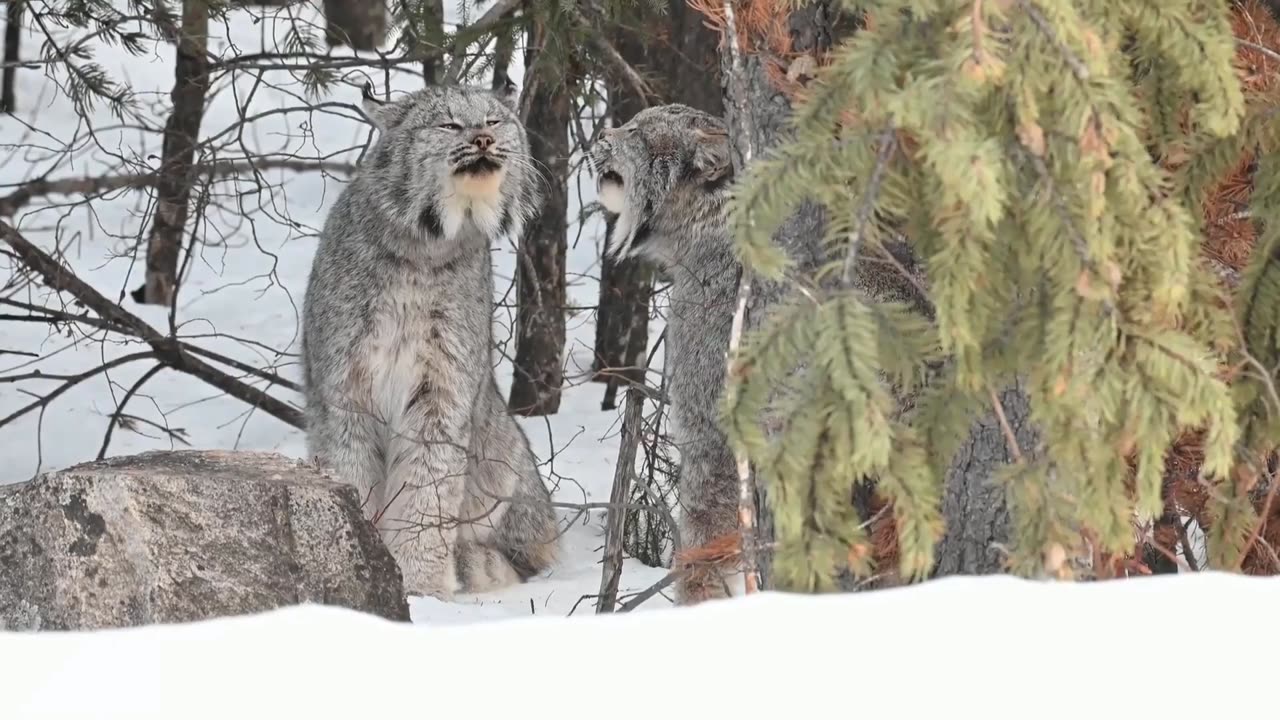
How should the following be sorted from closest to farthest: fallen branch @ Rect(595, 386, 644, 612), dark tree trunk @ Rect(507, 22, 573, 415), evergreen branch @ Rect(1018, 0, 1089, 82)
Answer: evergreen branch @ Rect(1018, 0, 1089, 82) < fallen branch @ Rect(595, 386, 644, 612) < dark tree trunk @ Rect(507, 22, 573, 415)

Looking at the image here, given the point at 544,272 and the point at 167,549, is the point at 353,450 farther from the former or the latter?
the point at 544,272

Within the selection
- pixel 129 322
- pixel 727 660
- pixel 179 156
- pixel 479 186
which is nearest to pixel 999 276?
pixel 727 660

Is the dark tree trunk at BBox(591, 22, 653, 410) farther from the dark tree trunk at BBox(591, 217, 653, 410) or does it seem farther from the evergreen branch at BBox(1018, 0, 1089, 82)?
the evergreen branch at BBox(1018, 0, 1089, 82)

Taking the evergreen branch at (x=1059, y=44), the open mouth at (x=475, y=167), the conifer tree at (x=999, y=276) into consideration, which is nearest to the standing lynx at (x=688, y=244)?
the open mouth at (x=475, y=167)

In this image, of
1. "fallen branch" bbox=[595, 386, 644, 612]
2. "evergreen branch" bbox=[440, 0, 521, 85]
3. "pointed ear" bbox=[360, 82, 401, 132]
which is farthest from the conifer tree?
"evergreen branch" bbox=[440, 0, 521, 85]

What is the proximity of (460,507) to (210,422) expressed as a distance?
3.03 meters

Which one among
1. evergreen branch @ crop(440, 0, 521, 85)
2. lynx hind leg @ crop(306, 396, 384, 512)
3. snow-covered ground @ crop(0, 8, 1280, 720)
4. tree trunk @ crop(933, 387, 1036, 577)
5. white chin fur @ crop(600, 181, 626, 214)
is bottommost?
snow-covered ground @ crop(0, 8, 1280, 720)

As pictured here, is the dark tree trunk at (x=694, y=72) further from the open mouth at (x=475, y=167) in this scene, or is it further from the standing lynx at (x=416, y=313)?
the open mouth at (x=475, y=167)

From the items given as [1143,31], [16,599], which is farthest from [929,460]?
[16,599]

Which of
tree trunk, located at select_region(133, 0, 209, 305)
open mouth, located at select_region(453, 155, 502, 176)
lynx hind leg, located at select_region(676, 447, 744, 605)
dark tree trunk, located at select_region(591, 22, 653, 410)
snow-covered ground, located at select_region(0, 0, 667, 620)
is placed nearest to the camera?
lynx hind leg, located at select_region(676, 447, 744, 605)

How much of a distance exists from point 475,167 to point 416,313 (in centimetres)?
59

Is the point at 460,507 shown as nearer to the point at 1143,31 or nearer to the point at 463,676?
the point at 463,676

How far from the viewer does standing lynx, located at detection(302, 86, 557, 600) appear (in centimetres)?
563

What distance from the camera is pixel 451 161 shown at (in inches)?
219
